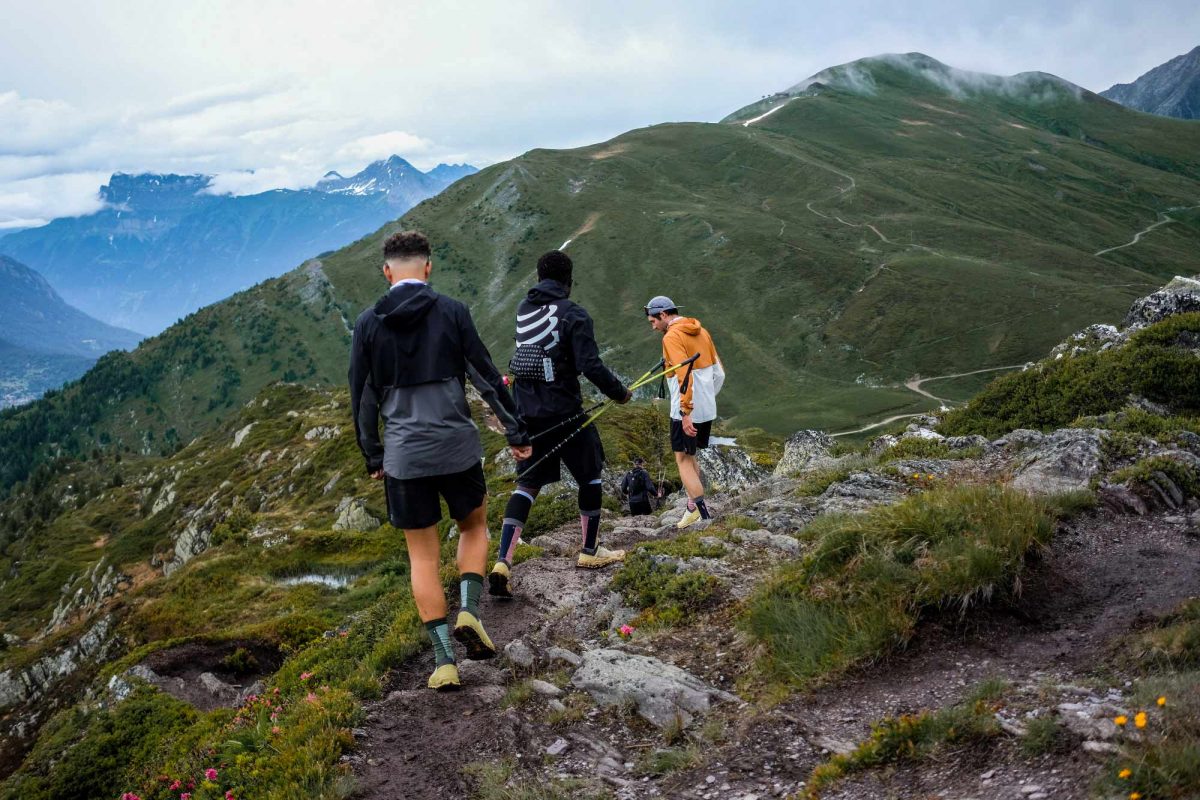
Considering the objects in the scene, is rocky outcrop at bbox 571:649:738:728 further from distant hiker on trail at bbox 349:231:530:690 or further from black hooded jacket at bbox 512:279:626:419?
black hooded jacket at bbox 512:279:626:419

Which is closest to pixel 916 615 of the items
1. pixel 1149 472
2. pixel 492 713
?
pixel 492 713

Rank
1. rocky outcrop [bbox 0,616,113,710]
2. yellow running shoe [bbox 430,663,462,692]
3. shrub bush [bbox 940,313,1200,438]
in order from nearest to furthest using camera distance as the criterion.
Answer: yellow running shoe [bbox 430,663,462,692] < shrub bush [bbox 940,313,1200,438] < rocky outcrop [bbox 0,616,113,710]

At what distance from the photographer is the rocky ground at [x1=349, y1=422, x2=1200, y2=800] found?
4.84 metres

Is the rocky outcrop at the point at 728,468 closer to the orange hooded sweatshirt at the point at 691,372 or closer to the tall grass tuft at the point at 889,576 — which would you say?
the orange hooded sweatshirt at the point at 691,372

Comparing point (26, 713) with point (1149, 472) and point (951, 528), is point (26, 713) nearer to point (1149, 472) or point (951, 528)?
point (951, 528)

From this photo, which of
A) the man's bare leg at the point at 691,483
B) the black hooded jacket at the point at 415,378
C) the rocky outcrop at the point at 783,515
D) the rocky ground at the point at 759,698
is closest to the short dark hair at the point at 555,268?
the black hooded jacket at the point at 415,378

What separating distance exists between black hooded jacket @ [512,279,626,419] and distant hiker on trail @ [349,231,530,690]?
1.87m

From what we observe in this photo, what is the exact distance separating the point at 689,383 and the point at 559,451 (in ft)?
11.8

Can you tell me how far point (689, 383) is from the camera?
12906 millimetres

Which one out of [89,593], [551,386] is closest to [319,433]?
[89,593]

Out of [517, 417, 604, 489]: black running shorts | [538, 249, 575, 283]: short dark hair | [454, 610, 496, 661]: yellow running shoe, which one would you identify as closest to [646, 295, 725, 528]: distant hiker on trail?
[517, 417, 604, 489]: black running shorts

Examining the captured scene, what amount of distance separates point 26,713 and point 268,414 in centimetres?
7423

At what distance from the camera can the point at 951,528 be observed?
7129 mm

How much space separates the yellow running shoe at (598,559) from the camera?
36.8 ft
